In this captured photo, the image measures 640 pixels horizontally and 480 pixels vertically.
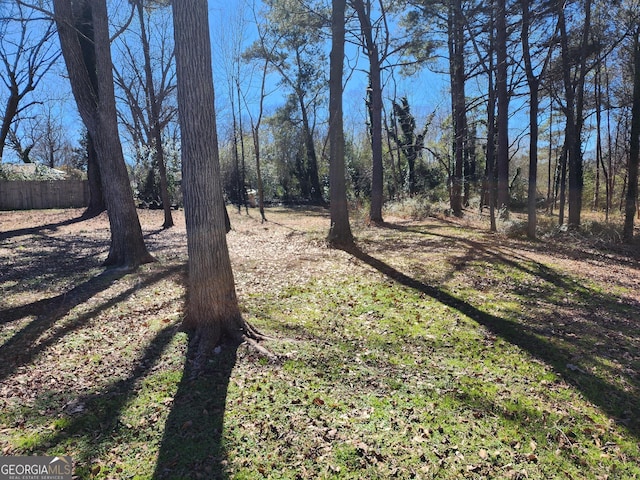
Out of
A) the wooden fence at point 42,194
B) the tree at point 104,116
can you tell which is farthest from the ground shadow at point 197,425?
the wooden fence at point 42,194

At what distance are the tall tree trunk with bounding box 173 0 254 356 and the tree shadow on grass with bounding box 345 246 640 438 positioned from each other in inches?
128

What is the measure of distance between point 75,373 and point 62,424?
88 centimetres

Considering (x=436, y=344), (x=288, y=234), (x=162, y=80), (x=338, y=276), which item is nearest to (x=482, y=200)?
(x=288, y=234)

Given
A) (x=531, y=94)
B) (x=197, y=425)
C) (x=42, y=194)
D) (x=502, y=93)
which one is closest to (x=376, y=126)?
(x=502, y=93)

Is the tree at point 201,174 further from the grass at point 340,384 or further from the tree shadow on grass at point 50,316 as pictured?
the tree shadow on grass at point 50,316

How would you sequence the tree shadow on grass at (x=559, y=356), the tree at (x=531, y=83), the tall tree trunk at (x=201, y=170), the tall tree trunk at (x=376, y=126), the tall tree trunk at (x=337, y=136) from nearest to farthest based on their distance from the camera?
the tree shadow on grass at (x=559, y=356) < the tall tree trunk at (x=201, y=170) < the tall tree trunk at (x=337, y=136) < the tree at (x=531, y=83) < the tall tree trunk at (x=376, y=126)

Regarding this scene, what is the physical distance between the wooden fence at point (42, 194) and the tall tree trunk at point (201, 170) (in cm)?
2092

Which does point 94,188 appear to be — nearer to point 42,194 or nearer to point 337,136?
point 42,194

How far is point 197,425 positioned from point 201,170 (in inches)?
93.0

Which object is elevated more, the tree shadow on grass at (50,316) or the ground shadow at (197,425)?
the tree shadow on grass at (50,316)

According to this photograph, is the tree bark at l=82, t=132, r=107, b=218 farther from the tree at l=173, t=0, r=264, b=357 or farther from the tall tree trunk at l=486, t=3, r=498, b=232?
the tall tree trunk at l=486, t=3, r=498, b=232

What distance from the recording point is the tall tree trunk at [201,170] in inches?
150

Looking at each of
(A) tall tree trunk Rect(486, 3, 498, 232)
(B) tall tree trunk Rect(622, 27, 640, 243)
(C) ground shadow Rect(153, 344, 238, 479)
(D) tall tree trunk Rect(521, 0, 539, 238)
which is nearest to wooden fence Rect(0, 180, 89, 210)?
(A) tall tree trunk Rect(486, 3, 498, 232)

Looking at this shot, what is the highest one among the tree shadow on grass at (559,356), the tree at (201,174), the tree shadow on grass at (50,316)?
the tree at (201,174)
